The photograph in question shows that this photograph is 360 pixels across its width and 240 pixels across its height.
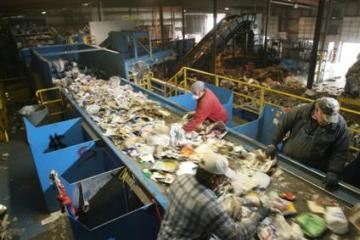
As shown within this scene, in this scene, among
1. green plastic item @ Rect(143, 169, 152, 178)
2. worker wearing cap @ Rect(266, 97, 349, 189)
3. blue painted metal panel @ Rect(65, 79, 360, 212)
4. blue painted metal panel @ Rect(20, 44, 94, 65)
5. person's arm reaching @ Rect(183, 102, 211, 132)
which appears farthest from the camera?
blue painted metal panel @ Rect(20, 44, 94, 65)

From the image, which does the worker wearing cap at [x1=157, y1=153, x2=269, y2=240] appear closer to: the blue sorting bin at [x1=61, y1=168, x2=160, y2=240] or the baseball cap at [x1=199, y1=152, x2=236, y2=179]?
the baseball cap at [x1=199, y1=152, x2=236, y2=179]

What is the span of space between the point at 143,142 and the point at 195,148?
834 mm

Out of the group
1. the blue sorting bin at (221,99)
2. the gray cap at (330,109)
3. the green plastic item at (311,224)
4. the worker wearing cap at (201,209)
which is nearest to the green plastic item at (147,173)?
the worker wearing cap at (201,209)

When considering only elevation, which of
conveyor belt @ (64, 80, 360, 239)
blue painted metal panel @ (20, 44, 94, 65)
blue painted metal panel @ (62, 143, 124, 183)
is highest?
blue painted metal panel @ (20, 44, 94, 65)

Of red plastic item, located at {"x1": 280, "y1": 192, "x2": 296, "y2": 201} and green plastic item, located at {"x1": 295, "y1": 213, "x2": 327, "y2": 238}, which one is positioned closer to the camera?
green plastic item, located at {"x1": 295, "y1": 213, "x2": 327, "y2": 238}

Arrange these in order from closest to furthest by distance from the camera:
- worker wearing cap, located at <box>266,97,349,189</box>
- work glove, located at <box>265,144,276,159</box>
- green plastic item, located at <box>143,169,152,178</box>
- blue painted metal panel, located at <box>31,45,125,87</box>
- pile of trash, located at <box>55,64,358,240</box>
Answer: pile of trash, located at <box>55,64,358,240</box>
worker wearing cap, located at <box>266,97,349,189</box>
green plastic item, located at <box>143,169,152,178</box>
work glove, located at <box>265,144,276,159</box>
blue painted metal panel, located at <box>31,45,125,87</box>

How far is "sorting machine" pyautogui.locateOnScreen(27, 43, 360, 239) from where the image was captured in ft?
8.79

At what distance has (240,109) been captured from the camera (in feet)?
25.3

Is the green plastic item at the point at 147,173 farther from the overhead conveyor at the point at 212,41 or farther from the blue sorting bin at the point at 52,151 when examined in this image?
the overhead conveyor at the point at 212,41

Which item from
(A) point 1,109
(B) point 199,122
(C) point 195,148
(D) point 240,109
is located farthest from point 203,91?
(A) point 1,109

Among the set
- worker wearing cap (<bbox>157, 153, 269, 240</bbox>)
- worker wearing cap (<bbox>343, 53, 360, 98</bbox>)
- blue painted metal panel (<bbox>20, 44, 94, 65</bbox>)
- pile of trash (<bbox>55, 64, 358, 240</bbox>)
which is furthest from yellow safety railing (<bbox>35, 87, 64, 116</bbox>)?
worker wearing cap (<bbox>343, 53, 360, 98</bbox>)

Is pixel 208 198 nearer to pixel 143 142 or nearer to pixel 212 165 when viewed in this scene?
pixel 212 165

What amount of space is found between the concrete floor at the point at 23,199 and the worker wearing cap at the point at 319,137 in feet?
11.7

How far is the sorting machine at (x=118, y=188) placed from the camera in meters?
2.68
